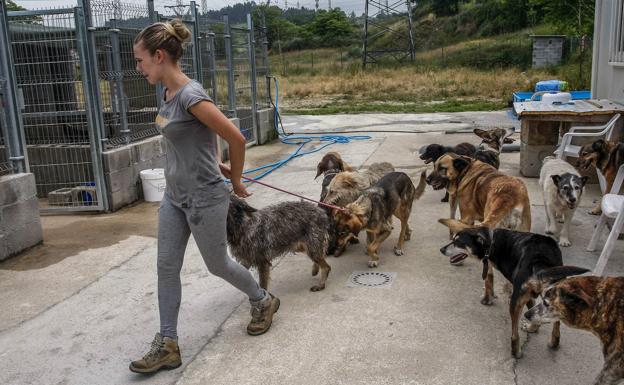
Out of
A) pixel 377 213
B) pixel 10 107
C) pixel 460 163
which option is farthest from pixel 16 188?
pixel 460 163

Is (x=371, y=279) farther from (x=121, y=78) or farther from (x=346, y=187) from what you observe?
(x=121, y=78)

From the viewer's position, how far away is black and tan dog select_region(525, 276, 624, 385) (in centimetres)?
297

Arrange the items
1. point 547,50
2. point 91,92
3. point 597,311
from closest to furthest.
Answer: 1. point 597,311
2. point 91,92
3. point 547,50

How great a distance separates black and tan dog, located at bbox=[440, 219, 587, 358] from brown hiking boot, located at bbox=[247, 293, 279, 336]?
4.58 feet

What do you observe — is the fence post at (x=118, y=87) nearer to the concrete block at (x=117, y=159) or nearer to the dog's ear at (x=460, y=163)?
the concrete block at (x=117, y=159)

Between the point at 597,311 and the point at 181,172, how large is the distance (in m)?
2.48

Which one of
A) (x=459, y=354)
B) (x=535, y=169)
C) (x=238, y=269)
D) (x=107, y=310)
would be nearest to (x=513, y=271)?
(x=459, y=354)

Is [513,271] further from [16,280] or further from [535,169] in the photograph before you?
[535,169]

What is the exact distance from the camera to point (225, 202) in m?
3.62

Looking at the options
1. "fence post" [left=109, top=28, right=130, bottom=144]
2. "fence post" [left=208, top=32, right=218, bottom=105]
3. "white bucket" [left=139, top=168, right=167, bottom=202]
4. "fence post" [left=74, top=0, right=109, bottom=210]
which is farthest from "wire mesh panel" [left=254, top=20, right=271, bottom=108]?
"fence post" [left=74, top=0, right=109, bottom=210]

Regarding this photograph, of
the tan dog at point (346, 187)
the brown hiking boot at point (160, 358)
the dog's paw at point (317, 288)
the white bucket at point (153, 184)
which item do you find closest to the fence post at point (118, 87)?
the white bucket at point (153, 184)

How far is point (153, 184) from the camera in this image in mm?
8234

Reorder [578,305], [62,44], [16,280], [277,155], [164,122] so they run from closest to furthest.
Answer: [578,305] → [164,122] → [16,280] → [62,44] → [277,155]

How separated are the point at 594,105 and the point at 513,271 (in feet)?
18.7
